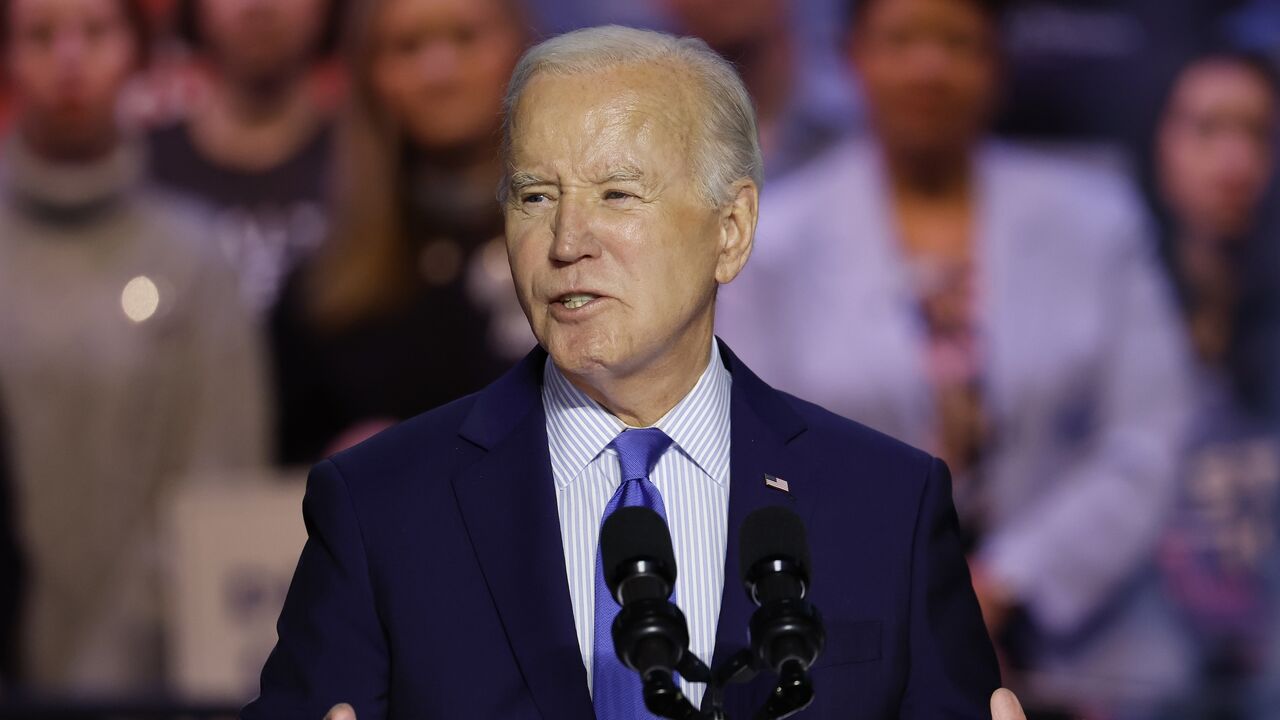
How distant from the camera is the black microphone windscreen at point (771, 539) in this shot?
52.4 inches

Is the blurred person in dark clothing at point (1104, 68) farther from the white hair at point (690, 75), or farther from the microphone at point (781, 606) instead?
the microphone at point (781, 606)

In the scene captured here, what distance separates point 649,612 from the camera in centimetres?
126

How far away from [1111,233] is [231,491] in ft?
9.12

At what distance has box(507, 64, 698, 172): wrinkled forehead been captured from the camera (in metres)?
1.63

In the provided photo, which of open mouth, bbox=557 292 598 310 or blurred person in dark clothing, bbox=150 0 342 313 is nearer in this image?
open mouth, bbox=557 292 598 310

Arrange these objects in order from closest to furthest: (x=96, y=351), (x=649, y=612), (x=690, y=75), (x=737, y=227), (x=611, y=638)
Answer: (x=649, y=612) → (x=611, y=638) → (x=690, y=75) → (x=737, y=227) → (x=96, y=351)

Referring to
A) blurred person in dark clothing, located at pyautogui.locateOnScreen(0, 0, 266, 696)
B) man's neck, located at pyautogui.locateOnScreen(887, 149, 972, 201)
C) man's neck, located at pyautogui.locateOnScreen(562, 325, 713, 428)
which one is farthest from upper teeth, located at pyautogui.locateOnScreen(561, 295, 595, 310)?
man's neck, located at pyautogui.locateOnScreen(887, 149, 972, 201)

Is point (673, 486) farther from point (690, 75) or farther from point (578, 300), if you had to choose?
point (690, 75)

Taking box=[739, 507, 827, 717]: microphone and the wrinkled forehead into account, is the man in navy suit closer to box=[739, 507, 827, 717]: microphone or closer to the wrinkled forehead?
the wrinkled forehead

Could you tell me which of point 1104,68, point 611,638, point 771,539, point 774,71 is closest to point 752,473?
point 611,638

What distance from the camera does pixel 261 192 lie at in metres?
4.44

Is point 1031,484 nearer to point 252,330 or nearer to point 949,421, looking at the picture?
point 949,421

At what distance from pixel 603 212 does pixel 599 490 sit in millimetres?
325

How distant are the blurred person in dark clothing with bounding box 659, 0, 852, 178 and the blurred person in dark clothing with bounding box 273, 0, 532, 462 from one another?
1.82 ft
